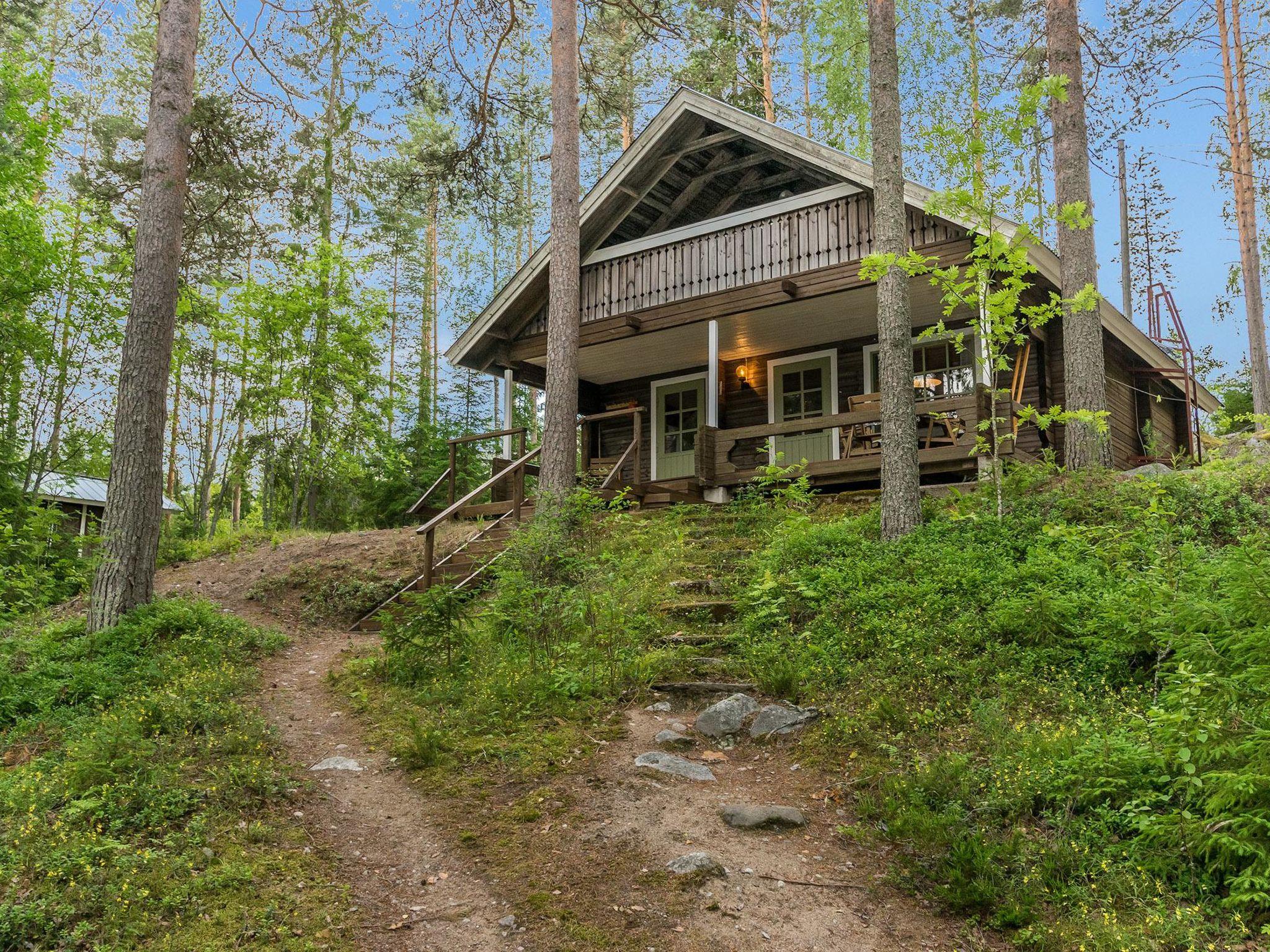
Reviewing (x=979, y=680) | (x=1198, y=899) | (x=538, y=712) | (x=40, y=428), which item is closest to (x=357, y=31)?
(x=40, y=428)

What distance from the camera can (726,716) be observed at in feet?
19.4

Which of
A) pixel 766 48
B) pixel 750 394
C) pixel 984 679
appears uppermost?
pixel 766 48

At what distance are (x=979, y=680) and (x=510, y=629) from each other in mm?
4058

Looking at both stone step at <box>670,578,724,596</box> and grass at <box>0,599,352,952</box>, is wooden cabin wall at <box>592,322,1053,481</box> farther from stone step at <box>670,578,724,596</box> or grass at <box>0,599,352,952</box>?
grass at <box>0,599,352,952</box>

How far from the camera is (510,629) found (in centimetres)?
778

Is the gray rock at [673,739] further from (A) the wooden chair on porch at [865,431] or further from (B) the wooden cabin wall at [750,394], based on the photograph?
(B) the wooden cabin wall at [750,394]

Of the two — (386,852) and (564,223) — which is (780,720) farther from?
(564,223)

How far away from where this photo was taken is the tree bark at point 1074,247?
33.2 ft

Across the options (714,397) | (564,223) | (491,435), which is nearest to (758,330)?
(714,397)

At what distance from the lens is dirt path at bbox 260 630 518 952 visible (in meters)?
3.67

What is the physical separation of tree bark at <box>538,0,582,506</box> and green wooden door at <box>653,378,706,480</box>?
15.3 feet

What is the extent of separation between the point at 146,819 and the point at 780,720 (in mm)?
3771

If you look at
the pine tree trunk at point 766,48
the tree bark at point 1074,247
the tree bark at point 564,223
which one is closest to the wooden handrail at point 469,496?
the tree bark at point 564,223

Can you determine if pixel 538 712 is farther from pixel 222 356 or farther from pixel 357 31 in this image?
pixel 222 356
